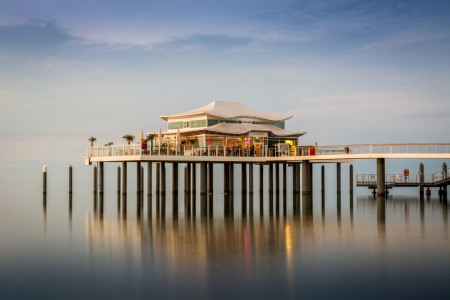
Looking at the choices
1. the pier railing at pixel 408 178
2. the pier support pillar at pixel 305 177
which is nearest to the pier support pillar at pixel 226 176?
the pier support pillar at pixel 305 177

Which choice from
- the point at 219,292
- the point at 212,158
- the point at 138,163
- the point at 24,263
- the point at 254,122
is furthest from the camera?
the point at 254,122

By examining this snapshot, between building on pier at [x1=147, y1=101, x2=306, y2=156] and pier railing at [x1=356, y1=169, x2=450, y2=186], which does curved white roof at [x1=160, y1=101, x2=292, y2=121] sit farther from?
pier railing at [x1=356, y1=169, x2=450, y2=186]

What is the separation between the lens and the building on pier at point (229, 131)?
141 ft

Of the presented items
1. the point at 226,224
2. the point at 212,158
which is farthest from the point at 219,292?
the point at 212,158

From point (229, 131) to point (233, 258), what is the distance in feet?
87.6

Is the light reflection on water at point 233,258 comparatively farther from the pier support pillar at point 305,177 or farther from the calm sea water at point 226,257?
the pier support pillar at point 305,177

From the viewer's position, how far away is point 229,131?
43156 mm

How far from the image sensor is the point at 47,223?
27.8 metres

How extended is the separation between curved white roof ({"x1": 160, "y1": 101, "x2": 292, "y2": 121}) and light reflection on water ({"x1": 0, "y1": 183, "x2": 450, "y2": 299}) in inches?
703

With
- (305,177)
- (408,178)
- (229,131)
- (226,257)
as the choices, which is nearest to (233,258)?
(226,257)

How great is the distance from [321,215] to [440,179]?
61.7 feet

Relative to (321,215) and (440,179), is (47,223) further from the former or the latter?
(440,179)

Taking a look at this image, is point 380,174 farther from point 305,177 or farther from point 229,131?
point 229,131

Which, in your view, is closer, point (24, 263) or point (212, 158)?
point (24, 263)
